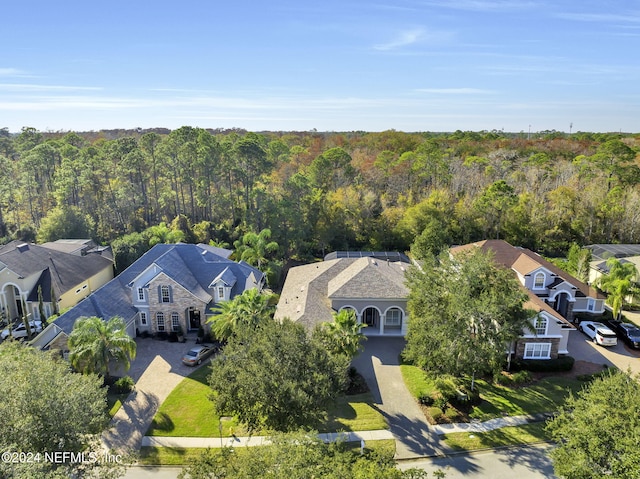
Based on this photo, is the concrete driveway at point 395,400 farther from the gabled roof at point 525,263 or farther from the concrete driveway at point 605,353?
the concrete driveway at point 605,353

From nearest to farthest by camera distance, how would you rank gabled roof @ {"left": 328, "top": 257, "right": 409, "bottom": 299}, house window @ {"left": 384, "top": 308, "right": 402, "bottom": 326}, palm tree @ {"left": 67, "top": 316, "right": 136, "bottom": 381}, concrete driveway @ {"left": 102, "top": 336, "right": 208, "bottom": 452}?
1. concrete driveway @ {"left": 102, "top": 336, "right": 208, "bottom": 452}
2. palm tree @ {"left": 67, "top": 316, "right": 136, "bottom": 381}
3. gabled roof @ {"left": 328, "top": 257, "right": 409, "bottom": 299}
4. house window @ {"left": 384, "top": 308, "right": 402, "bottom": 326}

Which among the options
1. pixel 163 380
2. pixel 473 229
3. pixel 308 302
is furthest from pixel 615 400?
pixel 473 229

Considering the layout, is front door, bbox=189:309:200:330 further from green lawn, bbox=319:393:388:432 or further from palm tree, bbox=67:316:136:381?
green lawn, bbox=319:393:388:432

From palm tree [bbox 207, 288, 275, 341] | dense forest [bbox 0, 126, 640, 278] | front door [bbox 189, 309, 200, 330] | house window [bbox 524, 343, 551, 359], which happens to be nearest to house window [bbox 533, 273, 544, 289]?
house window [bbox 524, 343, 551, 359]

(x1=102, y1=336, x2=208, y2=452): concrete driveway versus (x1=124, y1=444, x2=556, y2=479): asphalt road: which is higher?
(x1=102, y1=336, x2=208, y2=452): concrete driveway

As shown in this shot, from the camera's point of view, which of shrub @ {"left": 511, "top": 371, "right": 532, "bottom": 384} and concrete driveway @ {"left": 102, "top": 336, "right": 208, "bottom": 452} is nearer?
concrete driveway @ {"left": 102, "top": 336, "right": 208, "bottom": 452}

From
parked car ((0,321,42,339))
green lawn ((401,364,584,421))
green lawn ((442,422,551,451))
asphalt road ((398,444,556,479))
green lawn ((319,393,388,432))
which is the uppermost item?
parked car ((0,321,42,339))
